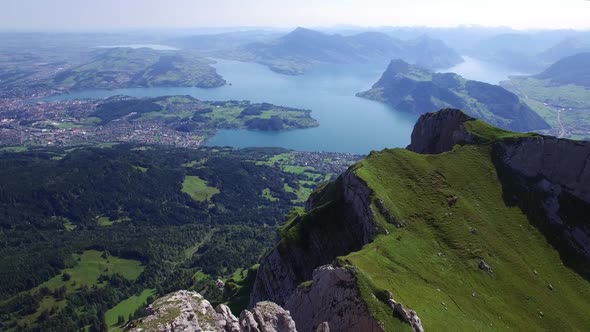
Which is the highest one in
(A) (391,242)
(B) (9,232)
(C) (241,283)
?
(A) (391,242)

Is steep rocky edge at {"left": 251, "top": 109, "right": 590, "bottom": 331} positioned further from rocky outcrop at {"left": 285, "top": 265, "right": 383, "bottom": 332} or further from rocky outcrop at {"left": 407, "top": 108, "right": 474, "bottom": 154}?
rocky outcrop at {"left": 407, "top": 108, "right": 474, "bottom": 154}

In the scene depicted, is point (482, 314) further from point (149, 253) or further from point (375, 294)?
point (149, 253)

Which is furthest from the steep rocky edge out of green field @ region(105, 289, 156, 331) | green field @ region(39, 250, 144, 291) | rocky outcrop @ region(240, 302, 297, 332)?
green field @ region(39, 250, 144, 291)

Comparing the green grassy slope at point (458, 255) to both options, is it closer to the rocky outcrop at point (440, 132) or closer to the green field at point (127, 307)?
the rocky outcrop at point (440, 132)

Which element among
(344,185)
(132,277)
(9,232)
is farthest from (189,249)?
(344,185)

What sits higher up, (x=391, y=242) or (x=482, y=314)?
(x=391, y=242)

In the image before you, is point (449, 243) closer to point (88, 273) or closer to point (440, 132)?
point (440, 132)

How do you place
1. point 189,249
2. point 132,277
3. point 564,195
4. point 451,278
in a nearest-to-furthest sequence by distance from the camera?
point 451,278 → point 564,195 → point 132,277 → point 189,249

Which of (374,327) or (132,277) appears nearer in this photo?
(374,327)
